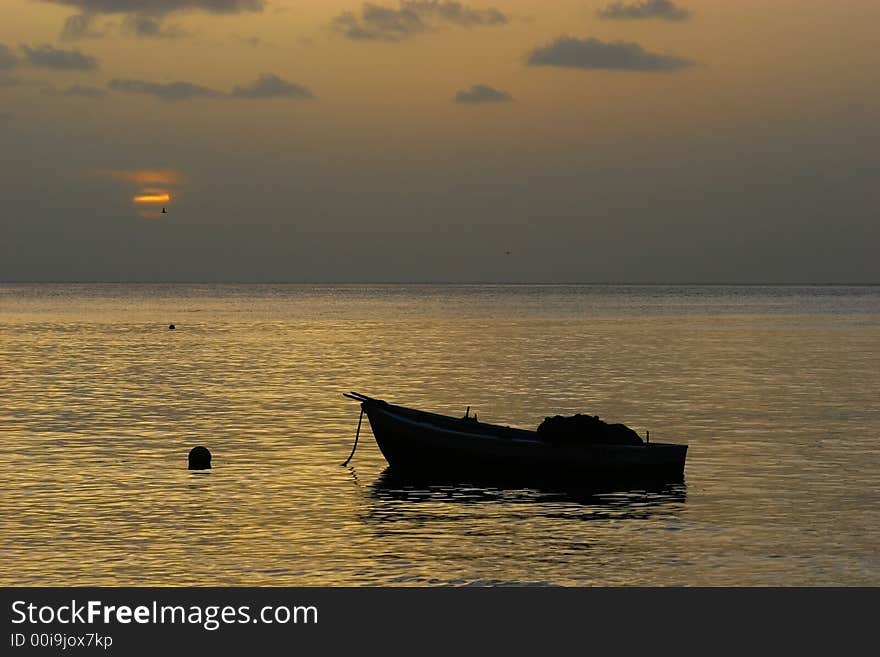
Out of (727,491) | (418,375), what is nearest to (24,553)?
(727,491)

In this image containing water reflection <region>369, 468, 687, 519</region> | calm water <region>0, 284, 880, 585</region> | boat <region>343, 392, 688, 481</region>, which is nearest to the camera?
calm water <region>0, 284, 880, 585</region>

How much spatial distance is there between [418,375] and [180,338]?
57.8 meters

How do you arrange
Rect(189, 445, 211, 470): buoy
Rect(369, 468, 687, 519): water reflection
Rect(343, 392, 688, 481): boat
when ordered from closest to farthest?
Rect(369, 468, 687, 519): water reflection < Rect(343, 392, 688, 481): boat < Rect(189, 445, 211, 470): buoy

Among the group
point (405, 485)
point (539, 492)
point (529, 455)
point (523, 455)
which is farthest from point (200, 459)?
point (539, 492)

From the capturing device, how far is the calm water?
1005 inches

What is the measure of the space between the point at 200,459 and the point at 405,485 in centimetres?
674

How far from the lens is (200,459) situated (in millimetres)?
38594

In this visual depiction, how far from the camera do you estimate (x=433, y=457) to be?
36594mm

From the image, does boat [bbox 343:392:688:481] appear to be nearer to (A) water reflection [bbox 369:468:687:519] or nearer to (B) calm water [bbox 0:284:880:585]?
(A) water reflection [bbox 369:468:687:519]

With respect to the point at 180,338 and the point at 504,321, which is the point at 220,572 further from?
the point at 504,321

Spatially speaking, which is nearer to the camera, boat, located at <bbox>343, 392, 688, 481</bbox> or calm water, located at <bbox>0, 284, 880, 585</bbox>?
calm water, located at <bbox>0, 284, 880, 585</bbox>

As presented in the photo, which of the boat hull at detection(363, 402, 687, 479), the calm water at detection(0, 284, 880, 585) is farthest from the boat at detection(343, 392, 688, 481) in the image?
the calm water at detection(0, 284, 880, 585)

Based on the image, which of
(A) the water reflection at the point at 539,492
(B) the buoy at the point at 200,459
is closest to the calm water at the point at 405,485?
(A) the water reflection at the point at 539,492

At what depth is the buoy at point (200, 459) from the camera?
3859cm
